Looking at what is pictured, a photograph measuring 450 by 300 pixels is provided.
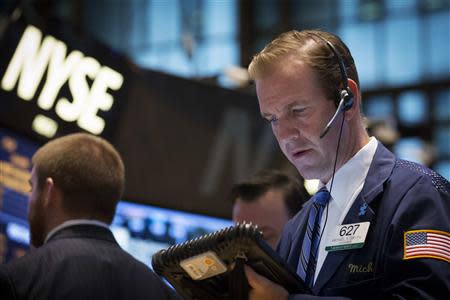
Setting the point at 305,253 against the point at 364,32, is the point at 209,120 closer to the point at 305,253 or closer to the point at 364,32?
the point at 305,253

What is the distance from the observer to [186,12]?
19.5m

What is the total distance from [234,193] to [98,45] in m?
1.56

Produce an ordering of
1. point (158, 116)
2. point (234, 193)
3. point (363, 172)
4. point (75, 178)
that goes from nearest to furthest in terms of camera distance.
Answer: point (363, 172), point (75, 178), point (234, 193), point (158, 116)

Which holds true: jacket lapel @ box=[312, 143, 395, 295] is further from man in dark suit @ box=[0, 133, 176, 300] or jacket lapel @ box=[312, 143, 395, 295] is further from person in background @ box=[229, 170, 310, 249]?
person in background @ box=[229, 170, 310, 249]

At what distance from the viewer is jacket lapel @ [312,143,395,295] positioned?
190 cm

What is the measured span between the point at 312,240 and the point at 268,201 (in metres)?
1.37

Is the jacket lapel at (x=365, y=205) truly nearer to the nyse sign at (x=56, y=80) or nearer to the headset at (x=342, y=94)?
the headset at (x=342, y=94)

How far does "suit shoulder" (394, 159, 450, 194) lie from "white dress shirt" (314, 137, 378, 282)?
0.08 meters

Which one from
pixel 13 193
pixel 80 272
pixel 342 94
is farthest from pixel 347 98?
pixel 13 193

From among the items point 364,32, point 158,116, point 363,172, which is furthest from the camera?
point 364,32

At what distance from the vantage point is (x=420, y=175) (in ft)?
6.32

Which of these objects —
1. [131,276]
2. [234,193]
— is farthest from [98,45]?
[131,276]

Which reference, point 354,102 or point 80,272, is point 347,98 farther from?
point 80,272

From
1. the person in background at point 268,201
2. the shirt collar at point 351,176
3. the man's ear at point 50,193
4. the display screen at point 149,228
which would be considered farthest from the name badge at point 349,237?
the display screen at point 149,228
